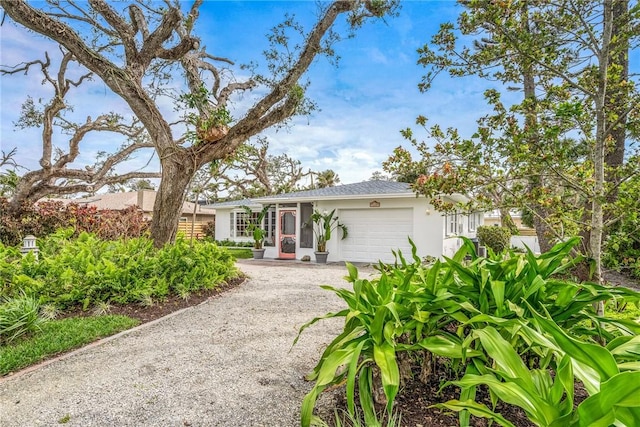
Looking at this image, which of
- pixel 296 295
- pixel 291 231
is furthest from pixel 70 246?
pixel 291 231

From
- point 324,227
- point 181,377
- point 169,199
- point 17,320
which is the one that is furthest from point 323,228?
point 181,377

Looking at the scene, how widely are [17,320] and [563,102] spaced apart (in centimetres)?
614

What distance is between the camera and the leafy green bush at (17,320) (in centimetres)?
376

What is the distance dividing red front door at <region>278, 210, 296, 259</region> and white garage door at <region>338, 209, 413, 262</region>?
2030mm

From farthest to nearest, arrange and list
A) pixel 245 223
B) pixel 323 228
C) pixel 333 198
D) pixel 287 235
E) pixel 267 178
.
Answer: pixel 267 178, pixel 245 223, pixel 287 235, pixel 323 228, pixel 333 198

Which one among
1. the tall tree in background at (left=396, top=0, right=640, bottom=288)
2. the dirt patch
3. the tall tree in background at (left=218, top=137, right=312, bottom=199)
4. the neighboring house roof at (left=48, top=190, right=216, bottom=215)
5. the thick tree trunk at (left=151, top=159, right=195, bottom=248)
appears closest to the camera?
the tall tree in background at (left=396, top=0, right=640, bottom=288)

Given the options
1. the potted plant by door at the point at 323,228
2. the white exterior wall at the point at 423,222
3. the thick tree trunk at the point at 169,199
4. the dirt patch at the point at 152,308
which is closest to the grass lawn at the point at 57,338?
the dirt patch at the point at 152,308

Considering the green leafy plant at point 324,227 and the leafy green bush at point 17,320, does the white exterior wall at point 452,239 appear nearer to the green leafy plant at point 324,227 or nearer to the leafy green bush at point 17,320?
the green leafy plant at point 324,227

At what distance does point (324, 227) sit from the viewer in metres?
12.7

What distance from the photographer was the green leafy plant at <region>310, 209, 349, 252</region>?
12.5m

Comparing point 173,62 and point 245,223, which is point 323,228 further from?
point 173,62

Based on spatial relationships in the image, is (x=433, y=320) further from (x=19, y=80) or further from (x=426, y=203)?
(x=19, y=80)

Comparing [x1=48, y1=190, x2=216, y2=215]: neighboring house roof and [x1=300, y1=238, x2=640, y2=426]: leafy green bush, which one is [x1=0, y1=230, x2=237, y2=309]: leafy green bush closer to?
[x1=300, y1=238, x2=640, y2=426]: leafy green bush

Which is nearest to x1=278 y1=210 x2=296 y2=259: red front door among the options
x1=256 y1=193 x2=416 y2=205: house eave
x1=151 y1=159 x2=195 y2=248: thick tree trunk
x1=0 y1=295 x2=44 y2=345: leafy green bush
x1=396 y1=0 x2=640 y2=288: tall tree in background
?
x1=256 y1=193 x2=416 y2=205: house eave
